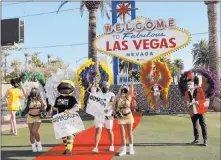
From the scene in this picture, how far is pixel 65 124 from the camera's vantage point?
273 inches

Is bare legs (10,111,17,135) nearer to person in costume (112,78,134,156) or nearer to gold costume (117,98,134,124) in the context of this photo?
person in costume (112,78,134,156)

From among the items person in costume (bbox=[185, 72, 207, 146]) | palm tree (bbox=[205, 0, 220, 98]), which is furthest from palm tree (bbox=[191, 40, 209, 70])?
person in costume (bbox=[185, 72, 207, 146])

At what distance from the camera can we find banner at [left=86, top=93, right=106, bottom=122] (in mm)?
7070

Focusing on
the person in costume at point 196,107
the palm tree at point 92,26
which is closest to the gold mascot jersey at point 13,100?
the person in costume at point 196,107

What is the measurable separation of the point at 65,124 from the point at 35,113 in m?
0.88

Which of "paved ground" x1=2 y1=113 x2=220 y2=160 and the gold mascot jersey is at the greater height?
the gold mascot jersey

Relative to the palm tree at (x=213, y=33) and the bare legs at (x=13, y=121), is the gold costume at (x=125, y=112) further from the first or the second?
the palm tree at (x=213, y=33)

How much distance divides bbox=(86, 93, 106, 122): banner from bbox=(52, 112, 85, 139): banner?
438mm

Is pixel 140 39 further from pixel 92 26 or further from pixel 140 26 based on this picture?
pixel 92 26

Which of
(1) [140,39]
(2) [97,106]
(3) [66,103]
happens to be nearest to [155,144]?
(2) [97,106]

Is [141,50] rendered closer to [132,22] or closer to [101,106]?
[132,22]

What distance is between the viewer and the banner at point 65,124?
691 cm

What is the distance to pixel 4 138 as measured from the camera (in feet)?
31.4

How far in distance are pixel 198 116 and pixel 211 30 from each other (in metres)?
12.7
